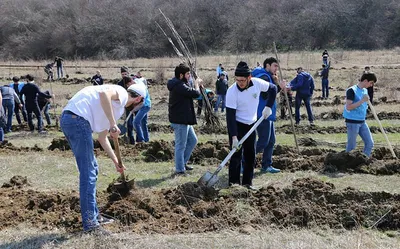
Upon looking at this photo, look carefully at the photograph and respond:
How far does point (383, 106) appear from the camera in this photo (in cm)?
1914

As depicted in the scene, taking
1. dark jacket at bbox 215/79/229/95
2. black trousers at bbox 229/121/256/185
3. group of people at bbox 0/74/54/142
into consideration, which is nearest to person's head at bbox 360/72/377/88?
black trousers at bbox 229/121/256/185

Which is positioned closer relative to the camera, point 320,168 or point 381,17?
point 320,168

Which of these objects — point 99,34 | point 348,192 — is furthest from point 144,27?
point 348,192

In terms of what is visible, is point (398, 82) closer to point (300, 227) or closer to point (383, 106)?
point (383, 106)

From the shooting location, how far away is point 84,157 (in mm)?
5555

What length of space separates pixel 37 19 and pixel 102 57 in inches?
673

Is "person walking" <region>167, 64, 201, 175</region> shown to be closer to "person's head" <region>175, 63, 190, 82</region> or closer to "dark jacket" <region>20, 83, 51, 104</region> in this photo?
"person's head" <region>175, 63, 190, 82</region>

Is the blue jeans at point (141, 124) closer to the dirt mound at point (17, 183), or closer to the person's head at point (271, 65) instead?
the person's head at point (271, 65)

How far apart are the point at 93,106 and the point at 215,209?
6.70 ft

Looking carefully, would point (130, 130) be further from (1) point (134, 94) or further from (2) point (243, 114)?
→ (1) point (134, 94)

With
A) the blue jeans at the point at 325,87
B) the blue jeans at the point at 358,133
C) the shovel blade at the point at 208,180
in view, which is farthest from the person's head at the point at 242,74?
the blue jeans at the point at 325,87

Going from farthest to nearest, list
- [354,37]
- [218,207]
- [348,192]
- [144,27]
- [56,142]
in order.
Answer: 1. [144,27]
2. [354,37]
3. [56,142]
4. [348,192]
5. [218,207]

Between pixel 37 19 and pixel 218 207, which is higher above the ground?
pixel 37 19

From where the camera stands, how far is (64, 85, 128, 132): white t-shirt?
550 cm
